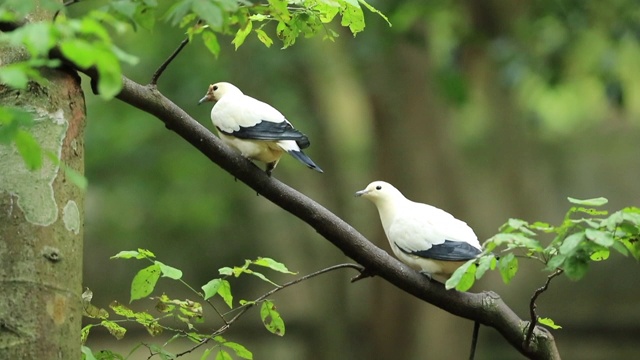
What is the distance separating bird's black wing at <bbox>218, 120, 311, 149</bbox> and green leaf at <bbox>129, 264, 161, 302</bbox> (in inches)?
24.9

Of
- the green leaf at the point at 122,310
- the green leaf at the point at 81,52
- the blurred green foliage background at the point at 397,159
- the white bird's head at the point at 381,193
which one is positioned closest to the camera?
the green leaf at the point at 81,52

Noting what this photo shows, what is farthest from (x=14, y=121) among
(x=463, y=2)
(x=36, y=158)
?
(x=463, y=2)

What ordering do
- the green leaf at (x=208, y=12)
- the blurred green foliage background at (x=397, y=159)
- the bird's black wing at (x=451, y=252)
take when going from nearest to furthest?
the green leaf at (x=208, y=12), the bird's black wing at (x=451, y=252), the blurred green foliage background at (x=397, y=159)

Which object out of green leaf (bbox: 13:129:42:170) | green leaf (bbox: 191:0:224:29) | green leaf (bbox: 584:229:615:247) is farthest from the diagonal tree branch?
green leaf (bbox: 13:129:42:170)

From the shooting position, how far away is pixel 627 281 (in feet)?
31.0

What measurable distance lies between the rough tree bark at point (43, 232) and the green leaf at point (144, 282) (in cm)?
23

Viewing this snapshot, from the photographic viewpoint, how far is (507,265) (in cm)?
219

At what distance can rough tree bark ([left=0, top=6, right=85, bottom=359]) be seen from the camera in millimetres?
2104

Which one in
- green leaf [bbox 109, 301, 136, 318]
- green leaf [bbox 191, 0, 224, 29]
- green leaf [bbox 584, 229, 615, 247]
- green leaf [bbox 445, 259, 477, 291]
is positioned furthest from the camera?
green leaf [bbox 109, 301, 136, 318]

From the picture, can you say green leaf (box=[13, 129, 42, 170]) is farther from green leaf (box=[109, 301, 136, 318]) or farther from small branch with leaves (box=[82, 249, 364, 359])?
green leaf (box=[109, 301, 136, 318])

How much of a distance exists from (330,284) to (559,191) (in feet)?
11.1

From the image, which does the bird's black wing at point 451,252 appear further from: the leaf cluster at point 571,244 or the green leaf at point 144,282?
the green leaf at point 144,282

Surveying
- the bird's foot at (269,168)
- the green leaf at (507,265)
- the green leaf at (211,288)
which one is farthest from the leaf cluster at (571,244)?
the bird's foot at (269,168)

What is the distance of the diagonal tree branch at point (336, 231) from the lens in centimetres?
245
